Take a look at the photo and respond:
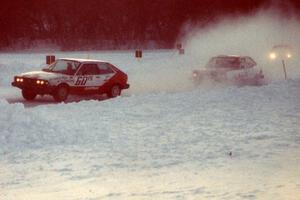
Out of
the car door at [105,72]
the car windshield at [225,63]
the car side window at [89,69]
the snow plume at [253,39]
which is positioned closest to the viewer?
the car side window at [89,69]

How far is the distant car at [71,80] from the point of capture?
18.7 meters

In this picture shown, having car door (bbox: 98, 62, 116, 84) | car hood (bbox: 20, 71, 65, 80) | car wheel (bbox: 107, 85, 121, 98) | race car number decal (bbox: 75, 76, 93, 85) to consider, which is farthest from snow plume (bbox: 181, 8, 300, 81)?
car hood (bbox: 20, 71, 65, 80)

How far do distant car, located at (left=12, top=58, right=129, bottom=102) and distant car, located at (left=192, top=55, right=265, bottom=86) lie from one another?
3818 mm

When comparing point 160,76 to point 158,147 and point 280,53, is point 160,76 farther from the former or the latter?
point 158,147

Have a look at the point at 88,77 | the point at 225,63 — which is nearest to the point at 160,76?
the point at 225,63

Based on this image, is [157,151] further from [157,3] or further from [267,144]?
[157,3]

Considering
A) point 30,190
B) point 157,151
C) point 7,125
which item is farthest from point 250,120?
point 30,190

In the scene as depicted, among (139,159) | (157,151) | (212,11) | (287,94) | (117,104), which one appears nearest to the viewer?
(139,159)

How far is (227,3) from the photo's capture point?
80.3m

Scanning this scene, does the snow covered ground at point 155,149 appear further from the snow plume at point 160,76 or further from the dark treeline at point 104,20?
the dark treeline at point 104,20

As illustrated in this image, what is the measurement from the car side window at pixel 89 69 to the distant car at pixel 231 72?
16.4ft

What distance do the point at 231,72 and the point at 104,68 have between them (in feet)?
17.5

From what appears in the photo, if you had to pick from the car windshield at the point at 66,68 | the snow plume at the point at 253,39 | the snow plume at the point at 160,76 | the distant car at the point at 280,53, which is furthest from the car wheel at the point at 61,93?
the distant car at the point at 280,53

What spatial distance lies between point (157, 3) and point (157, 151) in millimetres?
67613
